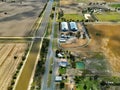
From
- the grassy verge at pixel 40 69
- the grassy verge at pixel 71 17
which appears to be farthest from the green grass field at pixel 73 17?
the grassy verge at pixel 40 69

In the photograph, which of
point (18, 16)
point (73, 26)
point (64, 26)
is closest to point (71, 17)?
point (73, 26)

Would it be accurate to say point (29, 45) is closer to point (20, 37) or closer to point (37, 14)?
point (20, 37)

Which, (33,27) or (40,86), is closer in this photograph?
(40,86)

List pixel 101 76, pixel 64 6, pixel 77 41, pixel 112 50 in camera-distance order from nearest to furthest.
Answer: pixel 101 76
pixel 112 50
pixel 77 41
pixel 64 6

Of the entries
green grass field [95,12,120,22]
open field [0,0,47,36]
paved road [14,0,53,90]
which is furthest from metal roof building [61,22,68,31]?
green grass field [95,12,120,22]

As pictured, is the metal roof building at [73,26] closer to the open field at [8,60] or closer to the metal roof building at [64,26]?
the metal roof building at [64,26]

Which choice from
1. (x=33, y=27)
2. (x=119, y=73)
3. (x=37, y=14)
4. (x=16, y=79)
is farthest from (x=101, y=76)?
(x=37, y=14)

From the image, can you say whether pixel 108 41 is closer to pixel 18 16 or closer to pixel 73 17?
pixel 73 17
